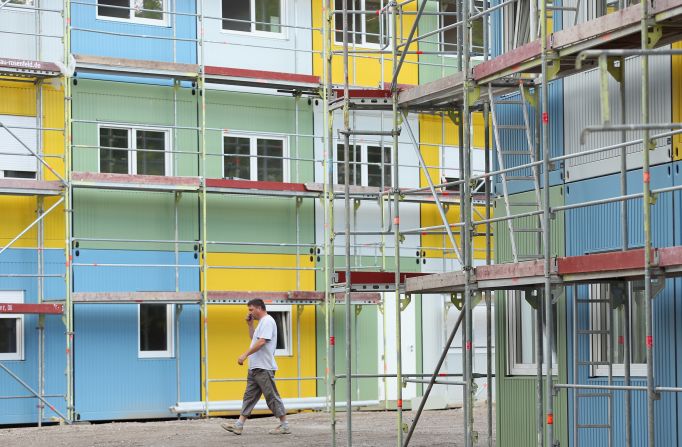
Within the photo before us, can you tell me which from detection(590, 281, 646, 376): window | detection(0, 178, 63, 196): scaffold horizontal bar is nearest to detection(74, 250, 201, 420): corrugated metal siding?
detection(0, 178, 63, 196): scaffold horizontal bar

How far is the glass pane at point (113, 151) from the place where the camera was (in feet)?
81.2

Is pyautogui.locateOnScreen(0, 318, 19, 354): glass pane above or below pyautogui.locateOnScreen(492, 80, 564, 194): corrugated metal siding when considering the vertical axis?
below

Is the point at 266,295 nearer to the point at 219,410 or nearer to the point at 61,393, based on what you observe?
the point at 219,410

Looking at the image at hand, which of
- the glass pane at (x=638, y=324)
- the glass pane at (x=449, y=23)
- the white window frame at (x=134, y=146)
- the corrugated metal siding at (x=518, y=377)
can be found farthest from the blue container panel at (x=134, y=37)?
the glass pane at (x=638, y=324)

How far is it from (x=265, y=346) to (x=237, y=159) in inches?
305

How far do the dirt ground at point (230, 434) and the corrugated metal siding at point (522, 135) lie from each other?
14.0ft

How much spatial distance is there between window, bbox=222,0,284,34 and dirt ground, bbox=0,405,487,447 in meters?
7.64

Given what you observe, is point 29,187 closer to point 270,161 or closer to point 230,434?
point 270,161

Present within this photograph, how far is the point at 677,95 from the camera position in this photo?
43.3 ft

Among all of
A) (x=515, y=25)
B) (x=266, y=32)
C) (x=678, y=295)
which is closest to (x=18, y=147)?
(x=266, y=32)

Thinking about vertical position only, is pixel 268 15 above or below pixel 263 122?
above

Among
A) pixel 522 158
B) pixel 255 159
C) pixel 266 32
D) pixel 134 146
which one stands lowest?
pixel 522 158

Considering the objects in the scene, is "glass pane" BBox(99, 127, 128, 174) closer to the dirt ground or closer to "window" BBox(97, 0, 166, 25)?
"window" BBox(97, 0, 166, 25)

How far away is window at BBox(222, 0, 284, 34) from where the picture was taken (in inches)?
1037
